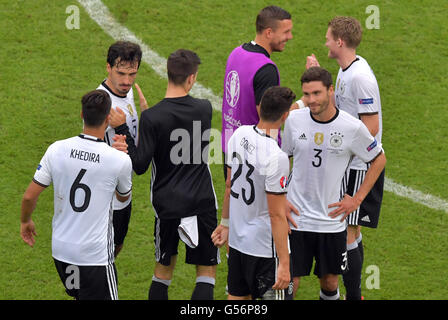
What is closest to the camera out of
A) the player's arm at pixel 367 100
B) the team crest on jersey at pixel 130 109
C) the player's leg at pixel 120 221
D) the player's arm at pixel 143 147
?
the player's arm at pixel 143 147

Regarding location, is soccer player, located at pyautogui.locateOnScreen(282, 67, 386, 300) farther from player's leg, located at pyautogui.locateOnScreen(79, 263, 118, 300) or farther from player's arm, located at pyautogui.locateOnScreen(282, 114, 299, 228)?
player's leg, located at pyautogui.locateOnScreen(79, 263, 118, 300)

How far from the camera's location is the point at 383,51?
36.2ft

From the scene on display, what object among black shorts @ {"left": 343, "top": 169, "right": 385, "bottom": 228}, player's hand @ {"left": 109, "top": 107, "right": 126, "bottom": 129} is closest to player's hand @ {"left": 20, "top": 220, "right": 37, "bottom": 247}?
player's hand @ {"left": 109, "top": 107, "right": 126, "bottom": 129}

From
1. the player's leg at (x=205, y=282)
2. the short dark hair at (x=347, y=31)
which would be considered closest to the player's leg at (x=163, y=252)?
the player's leg at (x=205, y=282)

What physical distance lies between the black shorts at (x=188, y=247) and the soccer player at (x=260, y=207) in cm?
46

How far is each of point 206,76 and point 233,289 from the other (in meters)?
4.81

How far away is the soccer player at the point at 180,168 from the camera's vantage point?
6504 millimetres

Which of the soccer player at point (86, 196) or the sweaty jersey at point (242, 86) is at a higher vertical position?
the sweaty jersey at point (242, 86)

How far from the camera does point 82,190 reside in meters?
5.98

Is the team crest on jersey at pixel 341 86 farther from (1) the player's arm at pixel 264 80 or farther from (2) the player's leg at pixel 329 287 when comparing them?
(2) the player's leg at pixel 329 287

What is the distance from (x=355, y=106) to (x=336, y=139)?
3.07ft

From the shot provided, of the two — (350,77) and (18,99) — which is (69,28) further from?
(350,77)

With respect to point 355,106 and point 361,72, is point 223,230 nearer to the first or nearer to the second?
point 355,106

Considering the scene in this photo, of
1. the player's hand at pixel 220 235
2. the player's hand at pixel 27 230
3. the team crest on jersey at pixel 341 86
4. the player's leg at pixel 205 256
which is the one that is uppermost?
the team crest on jersey at pixel 341 86
